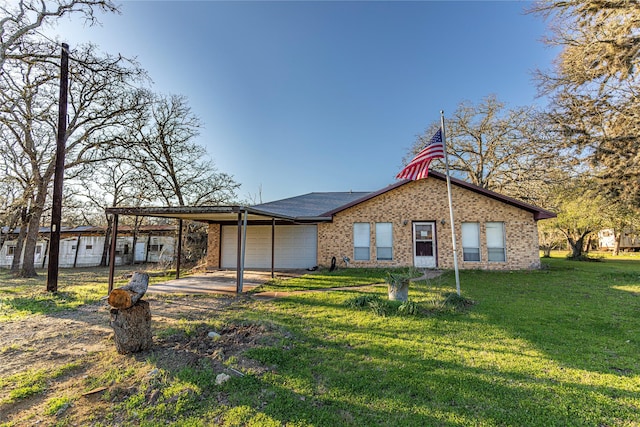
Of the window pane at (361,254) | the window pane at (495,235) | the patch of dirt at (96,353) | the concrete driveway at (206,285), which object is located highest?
the window pane at (495,235)

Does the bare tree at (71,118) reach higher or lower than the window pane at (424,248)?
higher

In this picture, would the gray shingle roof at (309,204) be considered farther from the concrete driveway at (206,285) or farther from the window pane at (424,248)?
the window pane at (424,248)

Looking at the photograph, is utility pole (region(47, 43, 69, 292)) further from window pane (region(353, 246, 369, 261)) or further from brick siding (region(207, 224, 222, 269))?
window pane (region(353, 246, 369, 261))

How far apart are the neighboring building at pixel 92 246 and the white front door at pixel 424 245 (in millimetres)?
17032

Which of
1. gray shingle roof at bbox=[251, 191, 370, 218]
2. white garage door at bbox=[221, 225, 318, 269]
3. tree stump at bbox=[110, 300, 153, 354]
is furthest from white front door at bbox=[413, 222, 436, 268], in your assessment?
tree stump at bbox=[110, 300, 153, 354]

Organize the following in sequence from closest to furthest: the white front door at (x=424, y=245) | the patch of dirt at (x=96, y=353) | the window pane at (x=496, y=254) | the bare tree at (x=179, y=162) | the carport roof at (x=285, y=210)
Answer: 1. the patch of dirt at (x=96, y=353)
2. the carport roof at (x=285, y=210)
3. the window pane at (x=496, y=254)
4. the white front door at (x=424, y=245)
5. the bare tree at (x=179, y=162)

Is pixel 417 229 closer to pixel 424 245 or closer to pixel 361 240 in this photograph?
pixel 424 245

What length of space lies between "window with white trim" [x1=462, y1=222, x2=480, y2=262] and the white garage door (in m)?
6.85

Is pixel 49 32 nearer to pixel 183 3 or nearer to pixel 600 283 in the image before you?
pixel 183 3

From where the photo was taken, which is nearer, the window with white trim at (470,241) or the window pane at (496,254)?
the window pane at (496,254)

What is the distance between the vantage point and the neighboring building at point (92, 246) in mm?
22344

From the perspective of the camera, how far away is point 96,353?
14.4ft

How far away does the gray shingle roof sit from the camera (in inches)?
566

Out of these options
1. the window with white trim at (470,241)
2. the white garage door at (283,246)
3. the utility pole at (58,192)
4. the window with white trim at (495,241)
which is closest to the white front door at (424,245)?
the window with white trim at (470,241)
